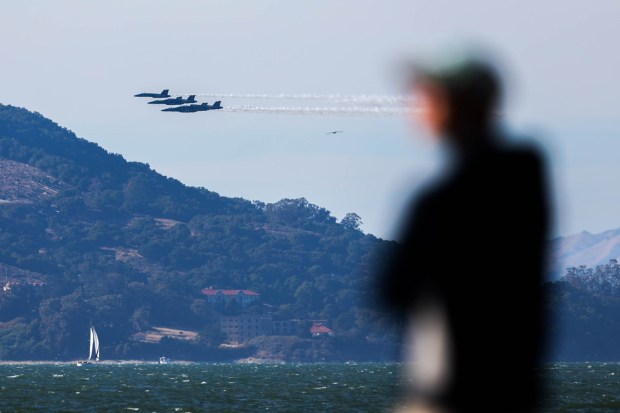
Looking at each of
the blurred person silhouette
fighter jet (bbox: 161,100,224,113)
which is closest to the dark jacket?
the blurred person silhouette

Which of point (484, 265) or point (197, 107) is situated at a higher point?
point (197, 107)

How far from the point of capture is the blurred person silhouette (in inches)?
328

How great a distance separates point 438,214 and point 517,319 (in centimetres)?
75

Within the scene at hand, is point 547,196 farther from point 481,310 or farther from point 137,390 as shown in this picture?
point 137,390

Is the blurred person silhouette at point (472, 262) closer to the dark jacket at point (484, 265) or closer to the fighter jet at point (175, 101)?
the dark jacket at point (484, 265)

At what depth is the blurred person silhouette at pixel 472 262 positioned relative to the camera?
328 inches

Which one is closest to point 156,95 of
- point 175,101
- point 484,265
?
point 175,101

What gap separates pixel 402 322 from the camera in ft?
27.5

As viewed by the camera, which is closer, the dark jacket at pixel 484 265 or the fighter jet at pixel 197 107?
the dark jacket at pixel 484 265

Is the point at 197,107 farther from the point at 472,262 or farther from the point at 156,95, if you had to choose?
the point at 472,262

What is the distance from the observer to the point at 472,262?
8.52 meters

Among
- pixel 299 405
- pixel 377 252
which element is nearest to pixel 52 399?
pixel 299 405

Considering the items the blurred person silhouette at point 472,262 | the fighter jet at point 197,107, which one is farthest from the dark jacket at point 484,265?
the fighter jet at point 197,107

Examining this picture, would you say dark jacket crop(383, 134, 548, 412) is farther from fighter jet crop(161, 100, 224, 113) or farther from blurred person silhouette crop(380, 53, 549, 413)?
fighter jet crop(161, 100, 224, 113)
